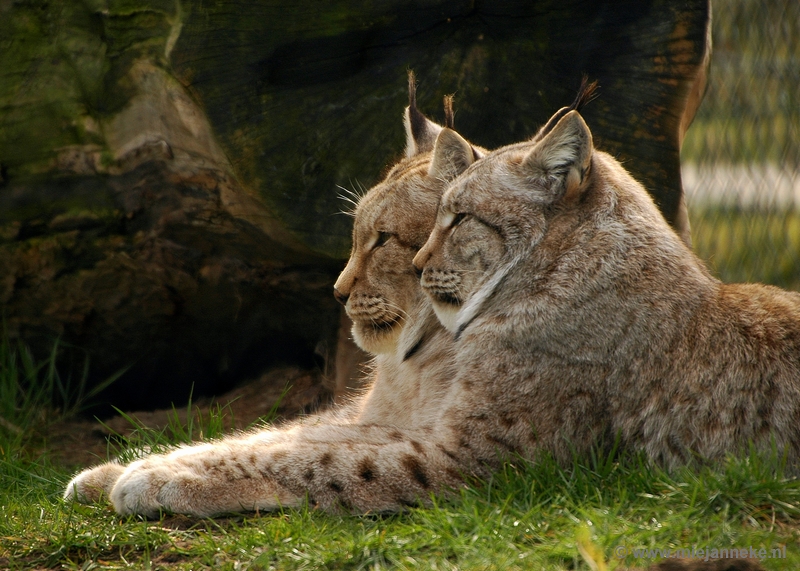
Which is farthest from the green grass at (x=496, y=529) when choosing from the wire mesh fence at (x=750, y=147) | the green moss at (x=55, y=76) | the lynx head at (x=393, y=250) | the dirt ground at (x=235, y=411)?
the wire mesh fence at (x=750, y=147)

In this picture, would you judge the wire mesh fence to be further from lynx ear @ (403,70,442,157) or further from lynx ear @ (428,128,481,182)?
lynx ear @ (428,128,481,182)

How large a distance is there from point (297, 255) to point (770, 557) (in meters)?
2.86

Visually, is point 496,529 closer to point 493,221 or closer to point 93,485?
point 493,221

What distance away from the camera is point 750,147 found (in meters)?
7.29

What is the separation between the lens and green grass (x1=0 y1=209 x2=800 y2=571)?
8.70 feet

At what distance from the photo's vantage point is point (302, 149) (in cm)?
429

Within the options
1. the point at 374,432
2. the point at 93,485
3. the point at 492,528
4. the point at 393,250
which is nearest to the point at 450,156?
the point at 393,250

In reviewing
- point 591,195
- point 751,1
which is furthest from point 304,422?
point 751,1

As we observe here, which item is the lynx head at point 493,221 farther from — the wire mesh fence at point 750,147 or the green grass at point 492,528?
the wire mesh fence at point 750,147

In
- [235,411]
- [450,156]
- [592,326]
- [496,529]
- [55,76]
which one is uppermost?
[55,76]

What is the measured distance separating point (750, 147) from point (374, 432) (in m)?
5.06

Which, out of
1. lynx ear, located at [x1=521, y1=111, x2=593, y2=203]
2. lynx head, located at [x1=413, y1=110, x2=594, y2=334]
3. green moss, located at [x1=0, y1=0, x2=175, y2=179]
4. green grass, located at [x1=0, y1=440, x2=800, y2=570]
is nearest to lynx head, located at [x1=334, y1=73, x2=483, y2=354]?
lynx head, located at [x1=413, y1=110, x2=594, y2=334]

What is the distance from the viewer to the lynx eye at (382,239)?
12.7 feet

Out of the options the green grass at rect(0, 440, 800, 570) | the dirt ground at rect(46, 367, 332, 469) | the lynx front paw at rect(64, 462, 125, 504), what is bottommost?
the dirt ground at rect(46, 367, 332, 469)
